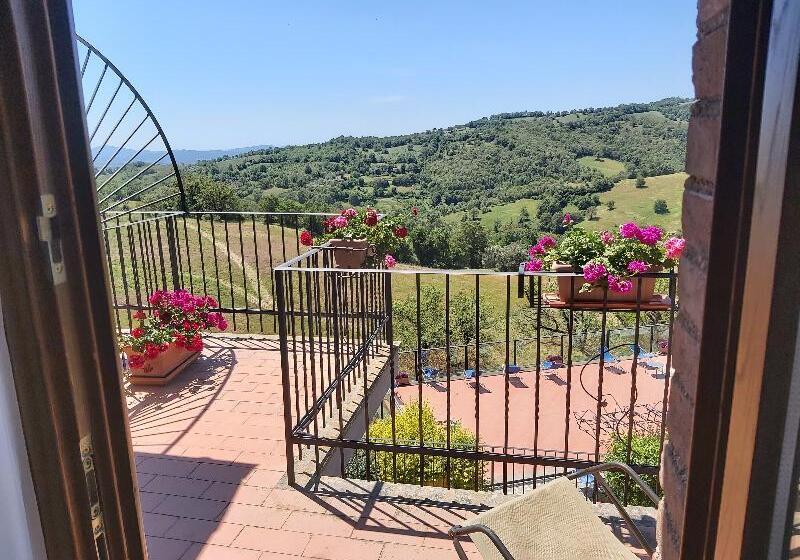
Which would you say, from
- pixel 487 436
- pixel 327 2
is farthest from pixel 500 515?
pixel 327 2

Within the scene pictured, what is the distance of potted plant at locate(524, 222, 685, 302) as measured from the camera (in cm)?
271

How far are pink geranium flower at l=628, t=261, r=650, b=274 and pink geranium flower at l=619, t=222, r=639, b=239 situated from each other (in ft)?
0.54

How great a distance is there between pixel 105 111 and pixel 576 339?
2921 centimetres

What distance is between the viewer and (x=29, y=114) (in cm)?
75

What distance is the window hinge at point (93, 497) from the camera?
34.9 inches

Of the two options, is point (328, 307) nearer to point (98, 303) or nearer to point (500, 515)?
point (500, 515)

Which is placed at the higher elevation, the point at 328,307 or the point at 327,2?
the point at 327,2

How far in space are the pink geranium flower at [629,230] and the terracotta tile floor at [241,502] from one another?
5.44 feet

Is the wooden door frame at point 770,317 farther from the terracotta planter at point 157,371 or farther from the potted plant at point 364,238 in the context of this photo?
the terracotta planter at point 157,371

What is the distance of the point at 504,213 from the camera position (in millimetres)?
37625

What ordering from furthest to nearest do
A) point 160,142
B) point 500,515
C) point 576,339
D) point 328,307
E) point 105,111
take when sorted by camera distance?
point 576,339 < point 160,142 < point 105,111 < point 328,307 < point 500,515

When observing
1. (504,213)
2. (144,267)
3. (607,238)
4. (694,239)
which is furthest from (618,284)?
(504,213)

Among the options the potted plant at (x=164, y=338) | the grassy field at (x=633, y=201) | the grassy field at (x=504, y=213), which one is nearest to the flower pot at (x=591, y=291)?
the potted plant at (x=164, y=338)

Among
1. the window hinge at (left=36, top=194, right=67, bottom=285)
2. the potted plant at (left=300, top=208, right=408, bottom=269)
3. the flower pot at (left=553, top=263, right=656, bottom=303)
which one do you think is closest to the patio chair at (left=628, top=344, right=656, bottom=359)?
the flower pot at (left=553, top=263, right=656, bottom=303)
